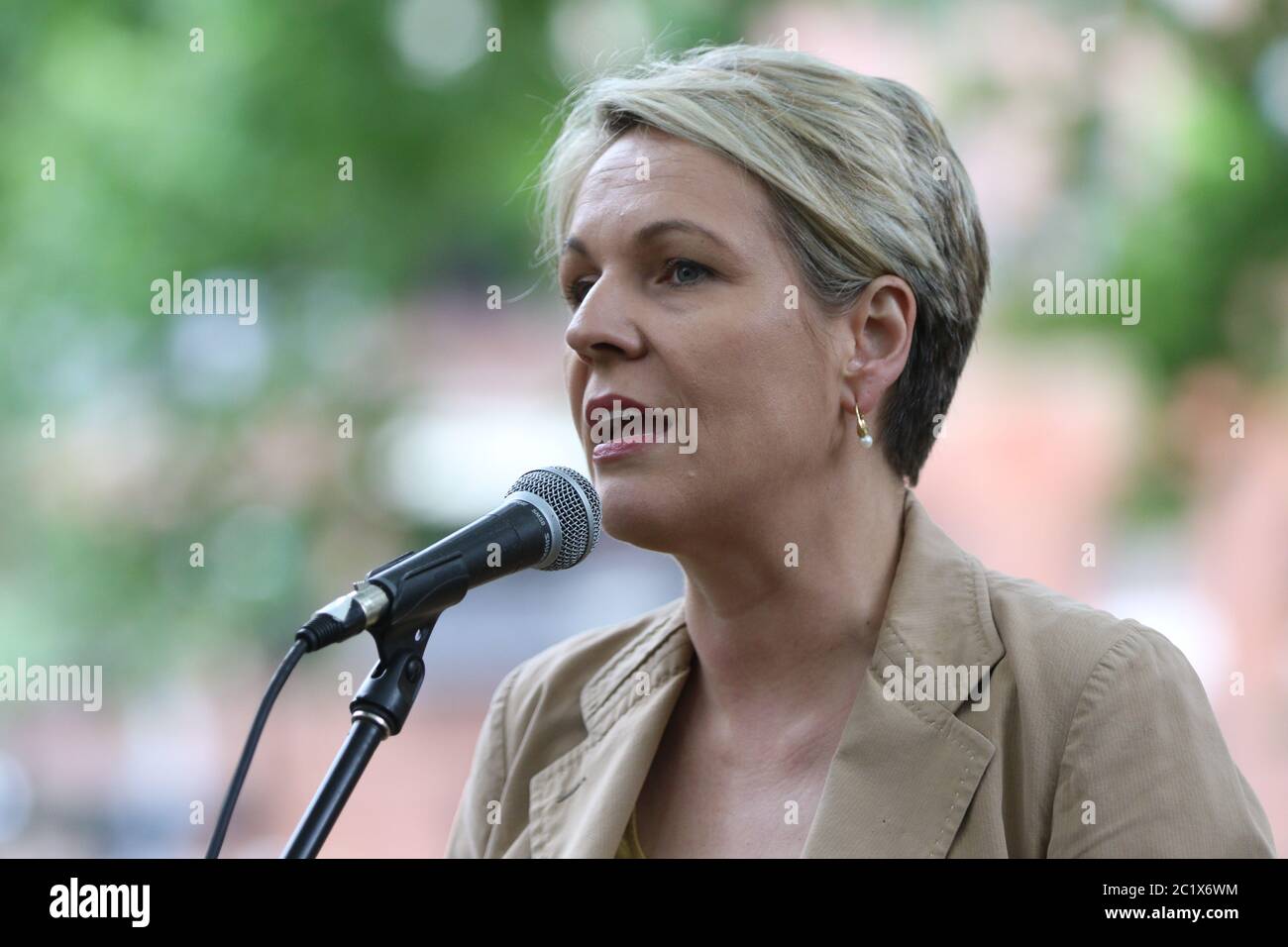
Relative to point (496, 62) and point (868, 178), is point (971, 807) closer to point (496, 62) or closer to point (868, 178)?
point (868, 178)

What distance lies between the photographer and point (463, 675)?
6730 mm

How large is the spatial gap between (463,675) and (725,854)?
4679mm

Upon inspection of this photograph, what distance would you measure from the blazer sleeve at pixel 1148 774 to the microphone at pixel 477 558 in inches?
29.5

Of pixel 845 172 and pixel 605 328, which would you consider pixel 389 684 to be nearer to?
pixel 605 328

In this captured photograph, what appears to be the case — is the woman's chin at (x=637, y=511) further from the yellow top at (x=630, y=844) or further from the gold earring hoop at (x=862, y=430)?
the yellow top at (x=630, y=844)

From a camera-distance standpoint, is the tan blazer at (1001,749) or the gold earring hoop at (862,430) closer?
the tan blazer at (1001,749)

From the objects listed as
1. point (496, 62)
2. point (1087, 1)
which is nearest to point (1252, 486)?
point (1087, 1)

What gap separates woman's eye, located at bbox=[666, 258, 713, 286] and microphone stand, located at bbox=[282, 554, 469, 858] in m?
0.71

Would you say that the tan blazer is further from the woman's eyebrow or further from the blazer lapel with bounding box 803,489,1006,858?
the woman's eyebrow

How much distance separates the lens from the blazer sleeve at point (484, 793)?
2.55 metres

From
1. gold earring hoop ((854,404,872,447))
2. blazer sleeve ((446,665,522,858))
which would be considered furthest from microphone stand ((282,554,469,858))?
blazer sleeve ((446,665,522,858))

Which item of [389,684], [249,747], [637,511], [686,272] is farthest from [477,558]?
[686,272]

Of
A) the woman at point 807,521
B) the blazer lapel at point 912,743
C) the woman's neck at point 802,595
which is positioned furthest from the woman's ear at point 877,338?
the blazer lapel at point 912,743

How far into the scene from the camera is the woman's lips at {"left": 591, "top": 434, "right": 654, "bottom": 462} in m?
2.13
